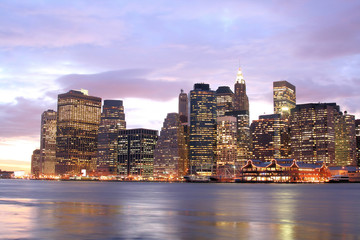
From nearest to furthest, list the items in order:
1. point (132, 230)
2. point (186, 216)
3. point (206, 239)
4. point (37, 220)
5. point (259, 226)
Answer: point (206, 239), point (132, 230), point (259, 226), point (37, 220), point (186, 216)

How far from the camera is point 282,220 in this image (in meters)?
53.2

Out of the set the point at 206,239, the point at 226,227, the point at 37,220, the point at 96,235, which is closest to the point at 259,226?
the point at 226,227

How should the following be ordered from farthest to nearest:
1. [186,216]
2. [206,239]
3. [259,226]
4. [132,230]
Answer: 1. [186,216]
2. [259,226]
3. [132,230]
4. [206,239]

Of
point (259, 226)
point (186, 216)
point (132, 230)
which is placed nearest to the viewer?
point (132, 230)

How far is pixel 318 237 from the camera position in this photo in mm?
39156

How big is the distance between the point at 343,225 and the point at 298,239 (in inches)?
521

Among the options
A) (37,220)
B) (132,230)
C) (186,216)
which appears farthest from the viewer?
(186,216)

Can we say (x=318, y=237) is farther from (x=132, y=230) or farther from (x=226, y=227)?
(x=132, y=230)

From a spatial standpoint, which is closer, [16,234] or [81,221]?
[16,234]

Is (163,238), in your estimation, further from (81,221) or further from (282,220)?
(282,220)

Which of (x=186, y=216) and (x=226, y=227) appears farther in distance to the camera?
(x=186, y=216)

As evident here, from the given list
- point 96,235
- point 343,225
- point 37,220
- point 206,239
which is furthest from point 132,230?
point 343,225

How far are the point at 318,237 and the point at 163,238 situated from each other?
13.9 metres

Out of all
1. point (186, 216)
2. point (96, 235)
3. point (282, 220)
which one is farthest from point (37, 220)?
point (282, 220)
